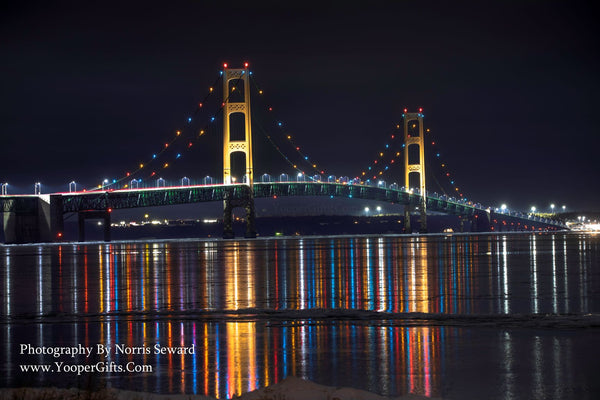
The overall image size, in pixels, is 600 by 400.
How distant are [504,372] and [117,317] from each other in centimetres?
777

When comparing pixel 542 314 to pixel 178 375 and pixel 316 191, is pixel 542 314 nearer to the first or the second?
pixel 178 375

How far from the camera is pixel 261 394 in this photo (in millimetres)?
7973

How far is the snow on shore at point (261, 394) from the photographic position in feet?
24.8

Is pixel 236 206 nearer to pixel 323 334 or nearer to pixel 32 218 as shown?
pixel 32 218

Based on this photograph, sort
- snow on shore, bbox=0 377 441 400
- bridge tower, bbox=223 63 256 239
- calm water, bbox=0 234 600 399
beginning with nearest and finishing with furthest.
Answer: snow on shore, bbox=0 377 441 400, calm water, bbox=0 234 600 399, bridge tower, bbox=223 63 256 239

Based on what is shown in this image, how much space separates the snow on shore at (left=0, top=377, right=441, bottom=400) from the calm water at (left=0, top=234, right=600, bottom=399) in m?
0.34

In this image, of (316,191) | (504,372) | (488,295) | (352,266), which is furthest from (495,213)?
(504,372)

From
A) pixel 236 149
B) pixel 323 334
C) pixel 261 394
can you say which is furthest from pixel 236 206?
pixel 261 394

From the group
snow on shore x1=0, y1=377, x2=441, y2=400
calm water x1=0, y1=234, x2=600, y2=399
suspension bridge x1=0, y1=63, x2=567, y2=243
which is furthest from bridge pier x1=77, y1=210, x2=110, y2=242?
snow on shore x1=0, y1=377, x2=441, y2=400

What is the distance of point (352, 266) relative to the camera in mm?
29766

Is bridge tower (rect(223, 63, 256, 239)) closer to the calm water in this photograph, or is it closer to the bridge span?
the bridge span

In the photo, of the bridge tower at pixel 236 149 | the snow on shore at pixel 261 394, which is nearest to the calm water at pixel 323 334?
the snow on shore at pixel 261 394

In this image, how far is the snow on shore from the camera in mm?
7559

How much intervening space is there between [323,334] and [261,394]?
4.14 meters
